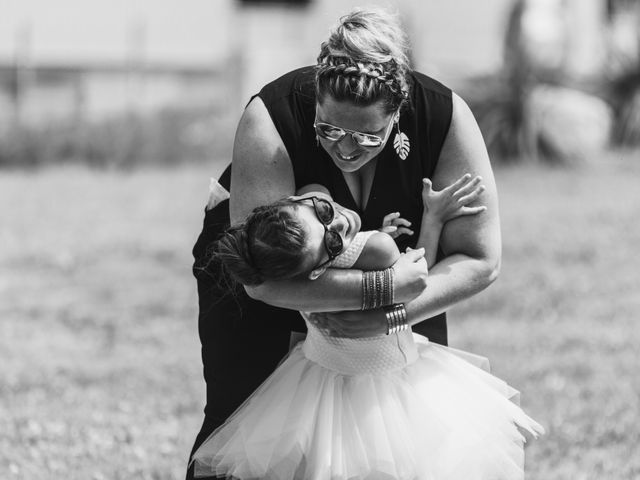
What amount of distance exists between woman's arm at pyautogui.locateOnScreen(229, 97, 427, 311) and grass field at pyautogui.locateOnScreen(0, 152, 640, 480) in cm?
191

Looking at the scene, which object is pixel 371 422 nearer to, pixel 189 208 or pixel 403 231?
pixel 403 231

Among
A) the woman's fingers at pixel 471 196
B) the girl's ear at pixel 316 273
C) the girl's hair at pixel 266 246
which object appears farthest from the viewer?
the woman's fingers at pixel 471 196

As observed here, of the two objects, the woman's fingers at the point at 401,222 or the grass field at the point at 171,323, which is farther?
the grass field at the point at 171,323

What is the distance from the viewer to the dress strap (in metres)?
3.24

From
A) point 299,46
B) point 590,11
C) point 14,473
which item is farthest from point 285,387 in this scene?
point 590,11

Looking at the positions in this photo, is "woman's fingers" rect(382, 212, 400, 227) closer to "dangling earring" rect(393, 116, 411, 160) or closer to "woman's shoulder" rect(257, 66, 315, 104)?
"dangling earring" rect(393, 116, 411, 160)

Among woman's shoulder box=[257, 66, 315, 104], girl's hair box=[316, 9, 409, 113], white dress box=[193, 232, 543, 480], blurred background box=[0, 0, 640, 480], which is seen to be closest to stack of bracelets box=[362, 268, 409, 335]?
white dress box=[193, 232, 543, 480]

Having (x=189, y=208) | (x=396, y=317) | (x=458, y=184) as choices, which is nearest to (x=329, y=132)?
(x=458, y=184)

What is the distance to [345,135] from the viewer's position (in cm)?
317

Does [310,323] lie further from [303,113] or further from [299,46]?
[299,46]

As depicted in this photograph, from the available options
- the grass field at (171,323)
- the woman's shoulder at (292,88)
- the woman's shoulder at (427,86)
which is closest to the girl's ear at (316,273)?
the woman's shoulder at (292,88)

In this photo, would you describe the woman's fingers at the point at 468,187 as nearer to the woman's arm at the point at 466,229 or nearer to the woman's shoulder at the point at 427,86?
the woman's arm at the point at 466,229

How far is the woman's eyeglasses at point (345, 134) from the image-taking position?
10.4 feet

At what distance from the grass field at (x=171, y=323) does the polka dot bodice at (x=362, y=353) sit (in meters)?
1.68
